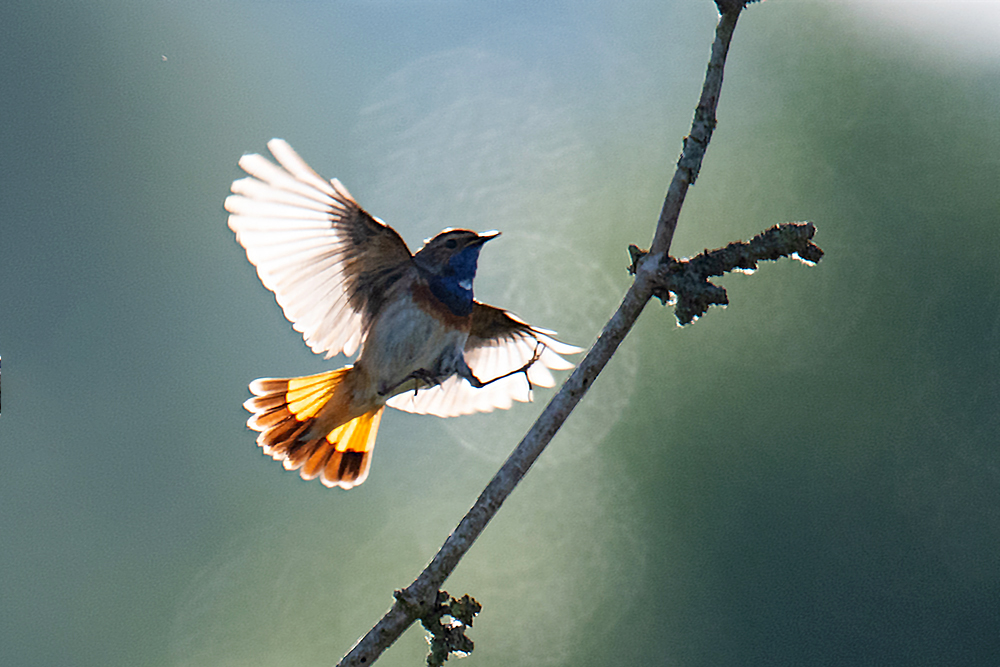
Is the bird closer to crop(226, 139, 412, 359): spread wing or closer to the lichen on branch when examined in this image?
crop(226, 139, 412, 359): spread wing

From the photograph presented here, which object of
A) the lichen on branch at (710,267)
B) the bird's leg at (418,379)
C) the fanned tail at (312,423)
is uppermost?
the lichen on branch at (710,267)

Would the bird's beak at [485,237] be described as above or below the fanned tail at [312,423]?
above

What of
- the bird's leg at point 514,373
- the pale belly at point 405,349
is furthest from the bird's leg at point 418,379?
the bird's leg at point 514,373

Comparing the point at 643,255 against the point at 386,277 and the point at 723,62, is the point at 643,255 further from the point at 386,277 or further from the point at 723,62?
the point at 386,277

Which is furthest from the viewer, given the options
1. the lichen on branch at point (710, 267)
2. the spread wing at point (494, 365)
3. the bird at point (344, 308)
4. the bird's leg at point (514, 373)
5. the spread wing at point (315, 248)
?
the spread wing at point (494, 365)

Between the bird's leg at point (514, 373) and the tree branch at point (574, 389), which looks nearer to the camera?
the tree branch at point (574, 389)

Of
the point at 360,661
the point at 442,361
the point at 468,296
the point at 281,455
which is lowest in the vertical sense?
the point at 360,661

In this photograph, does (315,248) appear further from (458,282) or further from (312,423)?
(312,423)

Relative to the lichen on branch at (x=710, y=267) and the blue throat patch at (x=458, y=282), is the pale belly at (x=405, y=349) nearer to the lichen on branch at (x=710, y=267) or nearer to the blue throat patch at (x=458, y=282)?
the blue throat patch at (x=458, y=282)

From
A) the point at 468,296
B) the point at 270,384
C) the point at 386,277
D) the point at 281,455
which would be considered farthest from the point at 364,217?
the point at 281,455
